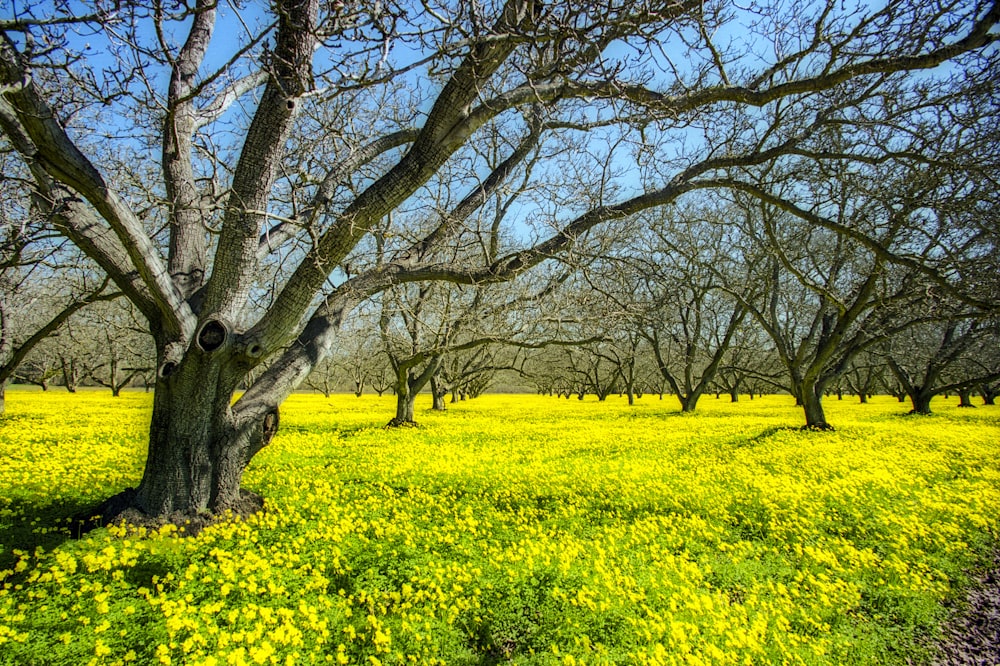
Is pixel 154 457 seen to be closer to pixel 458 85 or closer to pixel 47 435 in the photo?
pixel 458 85

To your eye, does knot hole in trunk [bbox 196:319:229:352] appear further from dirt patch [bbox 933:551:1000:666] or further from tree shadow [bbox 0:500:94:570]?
dirt patch [bbox 933:551:1000:666]

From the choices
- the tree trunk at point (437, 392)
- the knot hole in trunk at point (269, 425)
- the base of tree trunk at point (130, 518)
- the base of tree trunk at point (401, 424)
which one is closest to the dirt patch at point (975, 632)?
the knot hole in trunk at point (269, 425)

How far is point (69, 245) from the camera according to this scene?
1066 cm

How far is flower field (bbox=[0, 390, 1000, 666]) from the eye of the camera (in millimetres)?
3729

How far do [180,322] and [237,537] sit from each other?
8.02 feet

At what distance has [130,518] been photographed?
539 centimetres

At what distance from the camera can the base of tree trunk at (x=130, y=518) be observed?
5.36 metres

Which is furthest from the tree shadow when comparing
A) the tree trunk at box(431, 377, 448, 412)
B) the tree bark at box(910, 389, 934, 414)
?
the tree bark at box(910, 389, 934, 414)

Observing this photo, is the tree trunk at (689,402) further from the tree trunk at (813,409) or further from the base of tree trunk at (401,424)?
the base of tree trunk at (401,424)

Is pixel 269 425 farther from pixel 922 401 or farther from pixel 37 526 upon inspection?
pixel 922 401

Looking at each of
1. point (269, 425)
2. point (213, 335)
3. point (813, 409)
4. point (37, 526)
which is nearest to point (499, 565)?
point (269, 425)

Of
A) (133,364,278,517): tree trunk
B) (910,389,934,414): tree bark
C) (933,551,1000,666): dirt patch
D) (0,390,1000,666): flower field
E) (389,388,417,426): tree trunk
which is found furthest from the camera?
(910,389,934,414): tree bark

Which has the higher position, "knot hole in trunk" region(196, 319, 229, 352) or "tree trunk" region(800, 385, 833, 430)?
"knot hole in trunk" region(196, 319, 229, 352)

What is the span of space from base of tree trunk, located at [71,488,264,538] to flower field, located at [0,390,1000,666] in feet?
0.68
